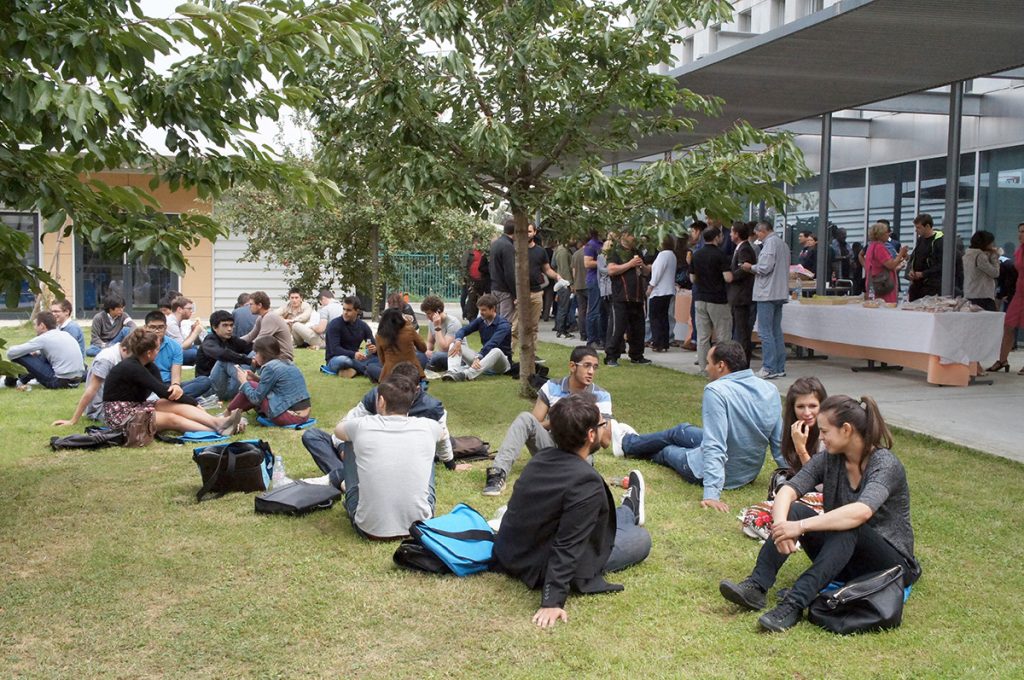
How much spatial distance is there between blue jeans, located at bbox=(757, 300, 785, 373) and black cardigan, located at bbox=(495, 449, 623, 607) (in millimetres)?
7374

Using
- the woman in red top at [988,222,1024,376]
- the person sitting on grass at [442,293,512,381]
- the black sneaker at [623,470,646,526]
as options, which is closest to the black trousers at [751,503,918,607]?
the black sneaker at [623,470,646,526]

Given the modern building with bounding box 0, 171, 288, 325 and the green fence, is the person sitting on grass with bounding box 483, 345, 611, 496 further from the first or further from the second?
the green fence

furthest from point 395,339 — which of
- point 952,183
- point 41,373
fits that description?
point 952,183

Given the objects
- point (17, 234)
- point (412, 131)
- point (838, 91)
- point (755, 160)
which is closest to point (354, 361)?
point (412, 131)

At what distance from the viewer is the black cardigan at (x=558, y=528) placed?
4852 mm

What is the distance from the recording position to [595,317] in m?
16.2

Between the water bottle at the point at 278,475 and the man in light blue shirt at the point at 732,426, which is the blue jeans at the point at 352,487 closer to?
the water bottle at the point at 278,475

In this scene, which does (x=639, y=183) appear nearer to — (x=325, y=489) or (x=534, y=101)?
(x=534, y=101)

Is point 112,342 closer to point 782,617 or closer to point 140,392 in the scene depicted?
point 140,392

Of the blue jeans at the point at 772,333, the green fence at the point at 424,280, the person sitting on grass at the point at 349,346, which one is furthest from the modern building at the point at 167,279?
the blue jeans at the point at 772,333

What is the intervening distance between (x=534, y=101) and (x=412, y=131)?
1.30 metres

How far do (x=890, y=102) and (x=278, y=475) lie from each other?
13.1 m

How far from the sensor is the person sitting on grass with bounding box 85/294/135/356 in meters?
13.1

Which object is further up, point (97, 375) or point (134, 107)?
point (134, 107)
